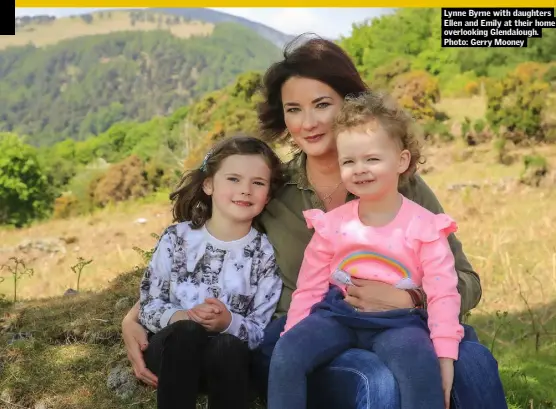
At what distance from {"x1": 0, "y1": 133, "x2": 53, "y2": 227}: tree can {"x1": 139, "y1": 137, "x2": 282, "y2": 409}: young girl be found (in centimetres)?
1539

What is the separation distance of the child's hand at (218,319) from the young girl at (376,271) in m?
0.21

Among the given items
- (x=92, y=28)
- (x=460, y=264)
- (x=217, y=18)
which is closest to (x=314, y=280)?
(x=460, y=264)

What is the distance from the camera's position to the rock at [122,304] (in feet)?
12.6

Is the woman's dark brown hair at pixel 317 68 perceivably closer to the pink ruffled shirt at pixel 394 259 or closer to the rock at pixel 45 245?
the pink ruffled shirt at pixel 394 259

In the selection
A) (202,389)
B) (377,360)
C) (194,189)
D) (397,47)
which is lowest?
(202,389)

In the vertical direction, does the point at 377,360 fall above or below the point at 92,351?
above

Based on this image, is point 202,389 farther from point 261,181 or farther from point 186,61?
point 186,61

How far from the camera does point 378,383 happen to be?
2.19 meters

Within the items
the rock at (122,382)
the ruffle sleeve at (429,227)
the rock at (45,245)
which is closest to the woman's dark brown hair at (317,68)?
the ruffle sleeve at (429,227)

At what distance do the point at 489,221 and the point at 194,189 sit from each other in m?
5.64

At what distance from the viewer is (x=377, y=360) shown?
89.7 inches

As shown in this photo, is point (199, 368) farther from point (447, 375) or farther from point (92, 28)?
point (92, 28)

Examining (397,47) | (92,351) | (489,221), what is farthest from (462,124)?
(92,351)

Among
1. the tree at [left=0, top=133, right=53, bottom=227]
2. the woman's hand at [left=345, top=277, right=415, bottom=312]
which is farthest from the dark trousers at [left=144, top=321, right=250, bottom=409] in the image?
the tree at [left=0, top=133, right=53, bottom=227]
